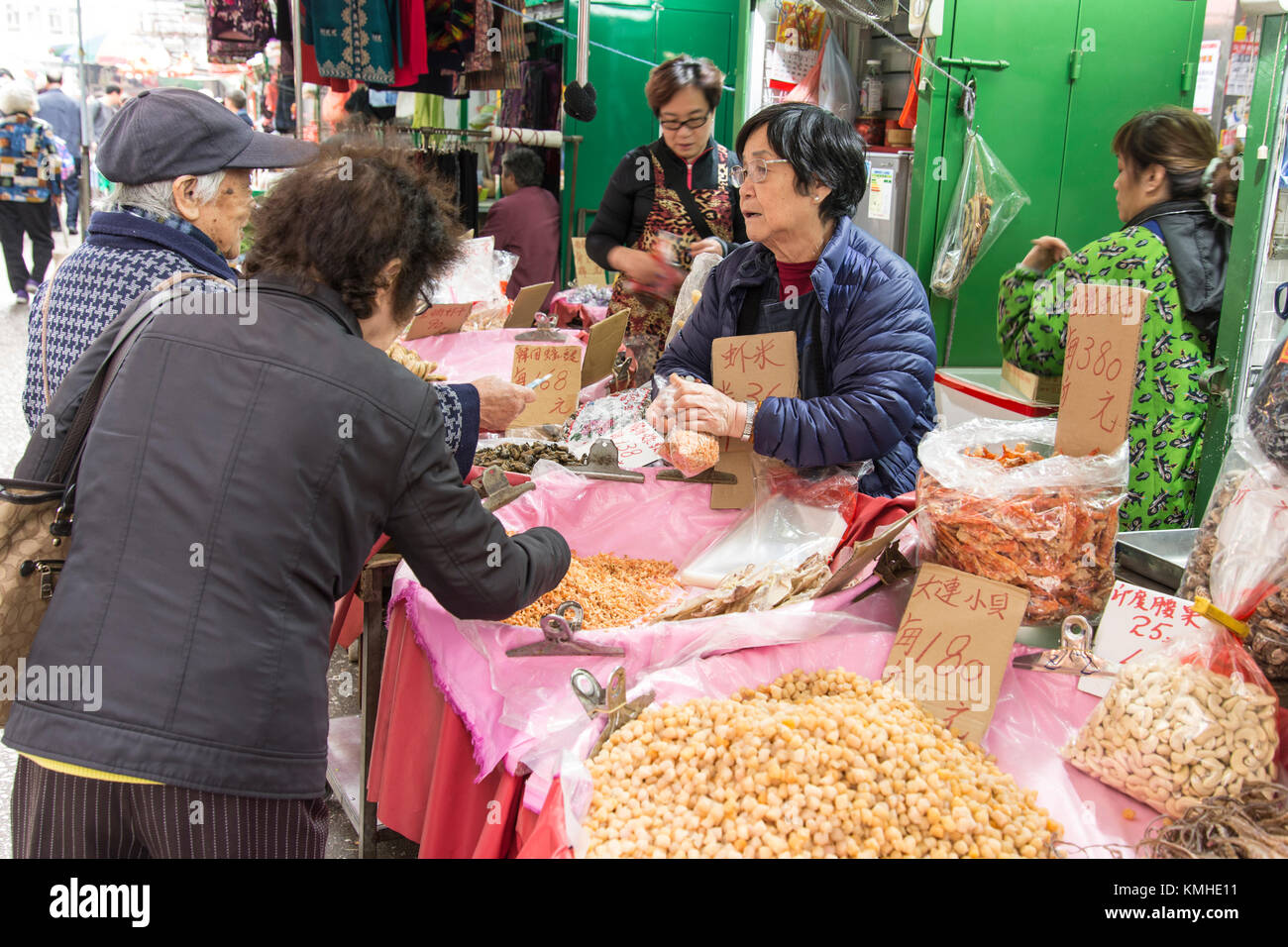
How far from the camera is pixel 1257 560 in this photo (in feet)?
4.02

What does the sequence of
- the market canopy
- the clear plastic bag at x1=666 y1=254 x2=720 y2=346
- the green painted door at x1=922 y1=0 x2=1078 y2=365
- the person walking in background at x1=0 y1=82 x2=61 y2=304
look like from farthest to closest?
the market canopy, the person walking in background at x1=0 y1=82 x2=61 y2=304, the green painted door at x1=922 y1=0 x2=1078 y2=365, the clear plastic bag at x1=666 y1=254 x2=720 y2=346

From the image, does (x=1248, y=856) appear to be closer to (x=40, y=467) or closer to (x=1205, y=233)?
(x=40, y=467)

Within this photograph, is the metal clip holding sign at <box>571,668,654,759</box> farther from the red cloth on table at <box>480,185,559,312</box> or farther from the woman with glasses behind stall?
the red cloth on table at <box>480,185,559,312</box>

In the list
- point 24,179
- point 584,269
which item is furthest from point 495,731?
point 24,179

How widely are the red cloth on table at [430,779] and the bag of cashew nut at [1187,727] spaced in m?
0.73

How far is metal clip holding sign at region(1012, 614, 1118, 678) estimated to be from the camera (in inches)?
56.2

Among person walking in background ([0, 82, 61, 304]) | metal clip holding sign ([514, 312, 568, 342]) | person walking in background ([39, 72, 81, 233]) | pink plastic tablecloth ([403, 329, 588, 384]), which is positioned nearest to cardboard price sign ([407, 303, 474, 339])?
pink plastic tablecloth ([403, 329, 588, 384])

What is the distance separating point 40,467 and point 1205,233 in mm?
2839

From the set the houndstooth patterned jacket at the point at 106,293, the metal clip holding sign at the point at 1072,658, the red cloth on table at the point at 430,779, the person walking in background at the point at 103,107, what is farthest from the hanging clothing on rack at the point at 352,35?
the person walking in background at the point at 103,107

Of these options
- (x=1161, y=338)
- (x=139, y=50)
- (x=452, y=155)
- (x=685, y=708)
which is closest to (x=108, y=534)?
(x=685, y=708)

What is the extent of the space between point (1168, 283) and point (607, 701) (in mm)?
2229

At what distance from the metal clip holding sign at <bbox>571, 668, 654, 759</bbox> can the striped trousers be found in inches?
14.8

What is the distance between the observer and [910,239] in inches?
171

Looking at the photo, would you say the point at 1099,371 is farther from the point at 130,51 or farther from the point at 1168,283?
the point at 130,51
